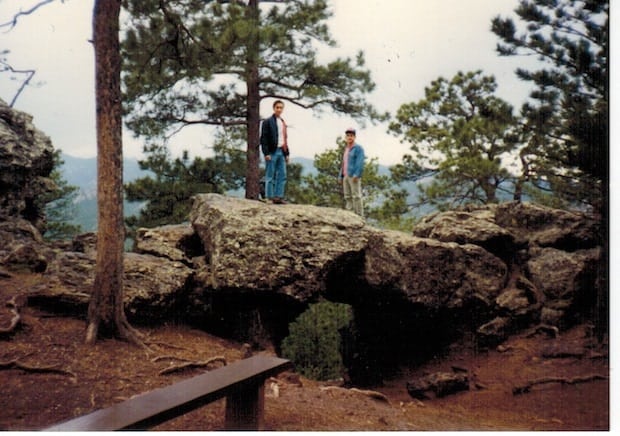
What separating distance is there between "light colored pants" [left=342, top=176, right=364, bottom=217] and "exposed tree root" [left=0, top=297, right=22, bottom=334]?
6.33 m

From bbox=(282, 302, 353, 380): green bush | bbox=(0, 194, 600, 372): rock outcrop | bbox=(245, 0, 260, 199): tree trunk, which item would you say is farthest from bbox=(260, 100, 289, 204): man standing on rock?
bbox=(282, 302, 353, 380): green bush

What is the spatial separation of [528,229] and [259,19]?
7.59 m

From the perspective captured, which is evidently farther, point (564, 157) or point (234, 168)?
point (234, 168)

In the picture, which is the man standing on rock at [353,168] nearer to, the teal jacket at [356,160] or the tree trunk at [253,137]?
the teal jacket at [356,160]

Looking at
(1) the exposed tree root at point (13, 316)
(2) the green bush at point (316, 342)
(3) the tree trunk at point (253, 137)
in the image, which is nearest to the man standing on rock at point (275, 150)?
(3) the tree trunk at point (253, 137)

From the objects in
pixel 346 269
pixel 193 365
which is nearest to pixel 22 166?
pixel 193 365

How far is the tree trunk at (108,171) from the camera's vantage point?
19.6 ft

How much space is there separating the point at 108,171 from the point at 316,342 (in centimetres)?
2727

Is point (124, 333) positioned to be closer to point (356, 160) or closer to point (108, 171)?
point (108, 171)

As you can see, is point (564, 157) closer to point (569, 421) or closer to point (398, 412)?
point (569, 421)

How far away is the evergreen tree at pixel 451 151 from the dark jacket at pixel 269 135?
24.4 ft

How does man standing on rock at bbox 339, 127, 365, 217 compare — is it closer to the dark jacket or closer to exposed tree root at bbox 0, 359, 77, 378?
the dark jacket

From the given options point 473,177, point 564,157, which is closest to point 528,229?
point 564,157

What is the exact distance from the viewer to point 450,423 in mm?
6117
